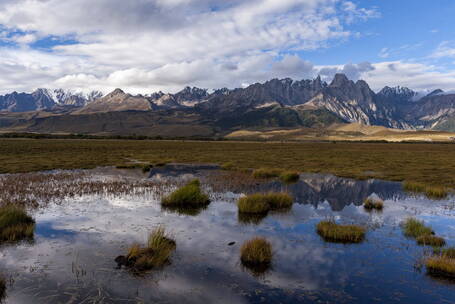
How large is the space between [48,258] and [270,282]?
8.99m

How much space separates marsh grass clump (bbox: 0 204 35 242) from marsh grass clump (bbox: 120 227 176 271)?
6190mm

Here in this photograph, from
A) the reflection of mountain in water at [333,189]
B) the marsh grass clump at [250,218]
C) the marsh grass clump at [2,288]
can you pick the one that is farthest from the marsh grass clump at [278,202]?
the marsh grass clump at [2,288]

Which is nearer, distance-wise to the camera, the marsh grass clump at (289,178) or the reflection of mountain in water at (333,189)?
the reflection of mountain in water at (333,189)

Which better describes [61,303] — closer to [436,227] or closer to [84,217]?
[84,217]

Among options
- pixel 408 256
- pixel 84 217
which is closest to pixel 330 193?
pixel 408 256

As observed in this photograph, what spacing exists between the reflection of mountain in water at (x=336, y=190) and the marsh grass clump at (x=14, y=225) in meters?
18.4

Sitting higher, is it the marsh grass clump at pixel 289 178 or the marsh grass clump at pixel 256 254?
the marsh grass clump at pixel 256 254

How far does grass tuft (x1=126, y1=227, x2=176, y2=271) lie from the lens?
1279 centimetres

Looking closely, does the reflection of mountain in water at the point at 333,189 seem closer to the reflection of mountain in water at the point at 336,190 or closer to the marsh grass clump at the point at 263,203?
the reflection of mountain in water at the point at 336,190

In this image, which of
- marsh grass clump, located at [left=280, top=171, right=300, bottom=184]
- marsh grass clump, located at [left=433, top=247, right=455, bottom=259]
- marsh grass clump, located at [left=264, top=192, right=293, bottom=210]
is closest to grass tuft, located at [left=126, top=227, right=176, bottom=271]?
marsh grass clump, located at [left=264, top=192, right=293, bottom=210]

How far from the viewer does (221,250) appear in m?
14.8

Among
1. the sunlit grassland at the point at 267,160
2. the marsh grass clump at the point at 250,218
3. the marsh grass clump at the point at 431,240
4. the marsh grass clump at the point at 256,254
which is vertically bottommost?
the sunlit grassland at the point at 267,160

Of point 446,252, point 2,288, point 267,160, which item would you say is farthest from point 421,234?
point 267,160

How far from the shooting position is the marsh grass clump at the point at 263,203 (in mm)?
21812
